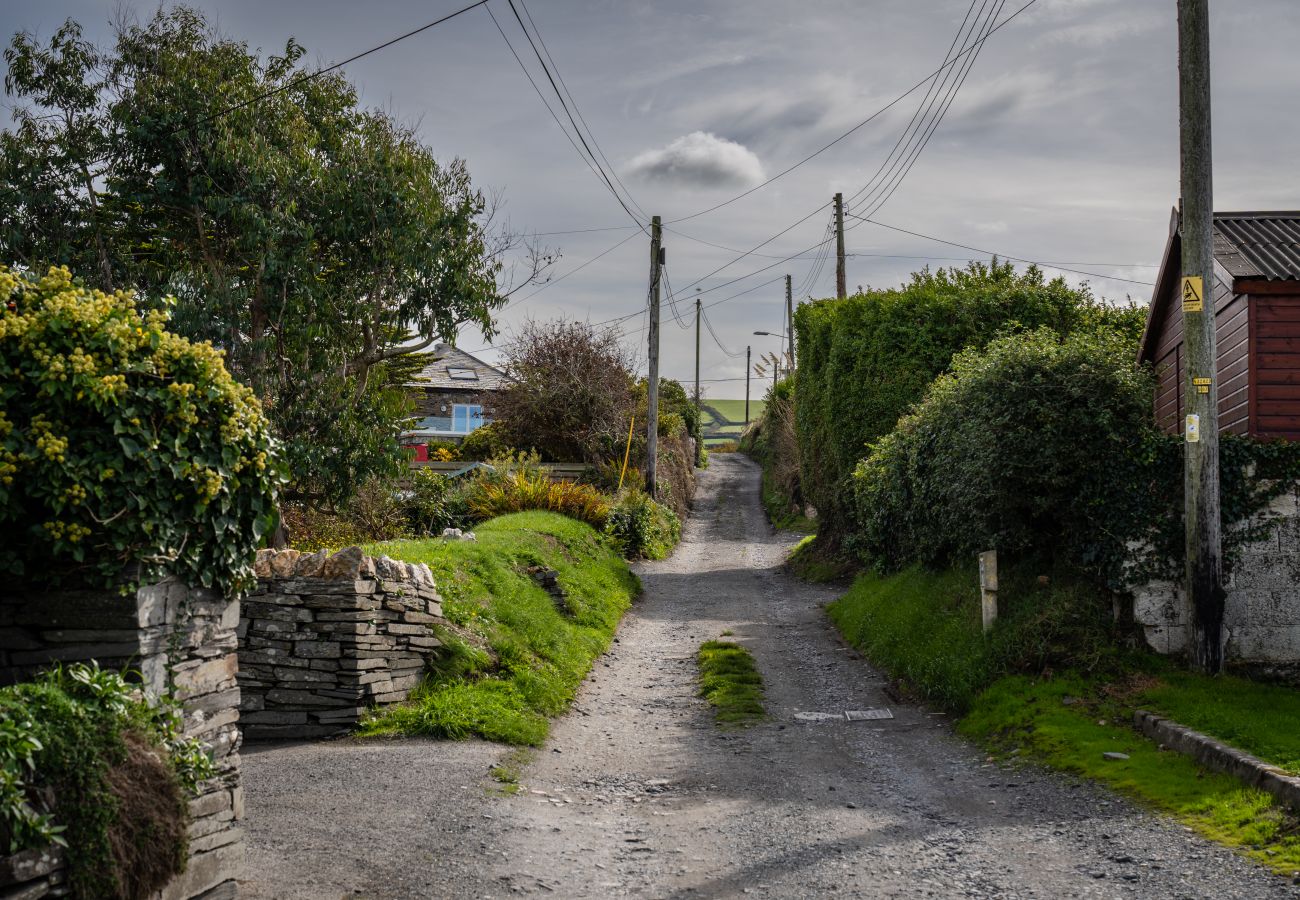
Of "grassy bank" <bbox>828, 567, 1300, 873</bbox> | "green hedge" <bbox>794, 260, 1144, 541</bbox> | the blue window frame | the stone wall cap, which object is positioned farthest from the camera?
the blue window frame

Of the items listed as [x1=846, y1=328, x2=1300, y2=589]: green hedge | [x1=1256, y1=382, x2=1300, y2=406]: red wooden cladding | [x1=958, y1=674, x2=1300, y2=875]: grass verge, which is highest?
[x1=1256, y1=382, x2=1300, y2=406]: red wooden cladding

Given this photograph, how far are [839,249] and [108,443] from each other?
2917 centimetres

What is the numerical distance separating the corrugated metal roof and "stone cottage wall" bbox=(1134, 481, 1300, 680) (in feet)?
8.46

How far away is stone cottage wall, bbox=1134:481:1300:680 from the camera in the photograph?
435 inches

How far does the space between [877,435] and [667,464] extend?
41.5 feet

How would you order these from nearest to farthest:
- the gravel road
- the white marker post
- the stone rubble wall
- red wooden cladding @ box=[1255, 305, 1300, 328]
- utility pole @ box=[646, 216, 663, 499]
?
the gravel road, the stone rubble wall, red wooden cladding @ box=[1255, 305, 1300, 328], the white marker post, utility pole @ box=[646, 216, 663, 499]

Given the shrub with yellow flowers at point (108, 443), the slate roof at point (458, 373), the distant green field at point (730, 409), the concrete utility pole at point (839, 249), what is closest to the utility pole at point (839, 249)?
the concrete utility pole at point (839, 249)

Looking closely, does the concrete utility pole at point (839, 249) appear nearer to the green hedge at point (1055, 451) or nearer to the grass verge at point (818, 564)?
the grass verge at point (818, 564)

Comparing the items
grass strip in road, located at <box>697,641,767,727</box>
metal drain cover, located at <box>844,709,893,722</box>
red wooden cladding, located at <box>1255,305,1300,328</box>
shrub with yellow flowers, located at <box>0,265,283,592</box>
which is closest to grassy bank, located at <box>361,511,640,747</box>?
grass strip in road, located at <box>697,641,767,727</box>

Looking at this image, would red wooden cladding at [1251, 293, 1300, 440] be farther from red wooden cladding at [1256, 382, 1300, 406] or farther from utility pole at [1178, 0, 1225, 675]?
utility pole at [1178, 0, 1225, 675]

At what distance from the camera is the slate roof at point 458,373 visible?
4550 centimetres

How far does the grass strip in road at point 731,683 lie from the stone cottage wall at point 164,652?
21.4 ft

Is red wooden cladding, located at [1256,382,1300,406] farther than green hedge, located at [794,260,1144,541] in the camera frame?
No

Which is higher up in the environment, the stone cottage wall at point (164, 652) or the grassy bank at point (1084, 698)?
the stone cottage wall at point (164, 652)
